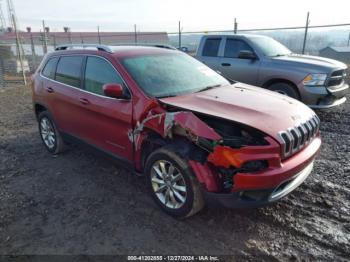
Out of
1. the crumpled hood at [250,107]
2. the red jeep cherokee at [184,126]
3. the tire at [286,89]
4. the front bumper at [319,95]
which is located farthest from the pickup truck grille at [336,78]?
the crumpled hood at [250,107]

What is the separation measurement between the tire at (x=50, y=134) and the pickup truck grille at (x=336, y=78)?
18.3 ft

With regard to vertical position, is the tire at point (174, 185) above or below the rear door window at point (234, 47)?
below

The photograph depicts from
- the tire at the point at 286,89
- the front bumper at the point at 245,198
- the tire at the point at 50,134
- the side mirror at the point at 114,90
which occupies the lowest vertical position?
the tire at the point at 50,134

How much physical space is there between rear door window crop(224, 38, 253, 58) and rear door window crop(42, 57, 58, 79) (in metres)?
4.44

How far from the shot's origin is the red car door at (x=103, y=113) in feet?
11.7

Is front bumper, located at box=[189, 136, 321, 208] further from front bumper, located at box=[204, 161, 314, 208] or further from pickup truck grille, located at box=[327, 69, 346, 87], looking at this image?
pickup truck grille, located at box=[327, 69, 346, 87]

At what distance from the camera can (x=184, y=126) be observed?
2.87 metres

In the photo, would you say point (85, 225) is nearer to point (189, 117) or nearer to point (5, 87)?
point (189, 117)

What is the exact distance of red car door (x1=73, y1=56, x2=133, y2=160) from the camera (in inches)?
140

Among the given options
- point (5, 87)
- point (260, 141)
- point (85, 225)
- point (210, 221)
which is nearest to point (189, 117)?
point (260, 141)

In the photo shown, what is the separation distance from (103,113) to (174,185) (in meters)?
1.36

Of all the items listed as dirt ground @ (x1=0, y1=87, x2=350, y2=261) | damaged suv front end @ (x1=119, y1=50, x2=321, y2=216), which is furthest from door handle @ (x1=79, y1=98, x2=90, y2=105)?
dirt ground @ (x1=0, y1=87, x2=350, y2=261)

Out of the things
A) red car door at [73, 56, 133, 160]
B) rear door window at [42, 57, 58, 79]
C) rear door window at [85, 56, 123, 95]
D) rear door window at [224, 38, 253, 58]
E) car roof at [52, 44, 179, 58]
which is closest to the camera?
red car door at [73, 56, 133, 160]

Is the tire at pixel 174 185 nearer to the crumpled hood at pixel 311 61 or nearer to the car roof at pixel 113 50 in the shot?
the car roof at pixel 113 50
